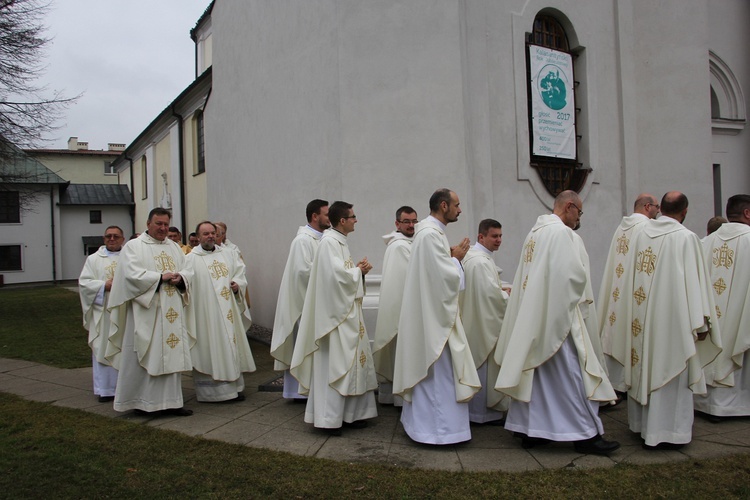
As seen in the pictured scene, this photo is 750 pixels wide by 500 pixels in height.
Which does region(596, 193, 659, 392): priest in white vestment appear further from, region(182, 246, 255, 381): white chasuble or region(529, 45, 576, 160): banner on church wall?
region(182, 246, 255, 381): white chasuble

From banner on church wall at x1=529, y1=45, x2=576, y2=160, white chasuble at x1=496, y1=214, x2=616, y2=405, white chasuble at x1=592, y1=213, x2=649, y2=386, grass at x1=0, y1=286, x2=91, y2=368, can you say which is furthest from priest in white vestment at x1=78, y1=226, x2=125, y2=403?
banner on church wall at x1=529, y1=45, x2=576, y2=160

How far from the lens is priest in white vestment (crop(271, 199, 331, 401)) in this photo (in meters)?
6.34

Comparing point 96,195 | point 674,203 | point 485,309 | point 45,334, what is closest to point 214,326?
point 485,309

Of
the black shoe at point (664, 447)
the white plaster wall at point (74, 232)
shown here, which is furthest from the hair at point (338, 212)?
the white plaster wall at point (74, 232)

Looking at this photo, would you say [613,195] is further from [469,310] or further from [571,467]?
[571,467]

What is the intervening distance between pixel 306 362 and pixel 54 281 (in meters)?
37.3

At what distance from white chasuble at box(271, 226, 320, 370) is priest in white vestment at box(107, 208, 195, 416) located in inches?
39.3

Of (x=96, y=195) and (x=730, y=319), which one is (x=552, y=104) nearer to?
(x=730, y=319)

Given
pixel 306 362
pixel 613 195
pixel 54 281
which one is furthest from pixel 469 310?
pixel 54 281

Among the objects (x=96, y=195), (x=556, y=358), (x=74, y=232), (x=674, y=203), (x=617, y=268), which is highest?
(x=96, y=195)

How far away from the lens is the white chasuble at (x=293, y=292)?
632 centimetres

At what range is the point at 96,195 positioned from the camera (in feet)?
131

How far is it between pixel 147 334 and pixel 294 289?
1.60 meters

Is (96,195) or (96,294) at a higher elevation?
(96,195)
